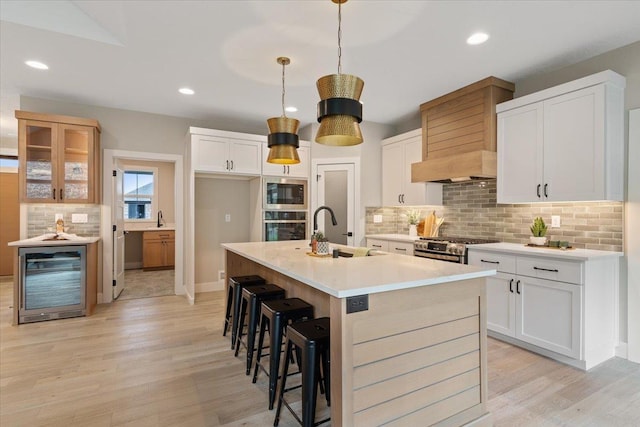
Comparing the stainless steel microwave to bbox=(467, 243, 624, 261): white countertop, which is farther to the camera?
the stainless steel microwave

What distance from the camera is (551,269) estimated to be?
9.18ft

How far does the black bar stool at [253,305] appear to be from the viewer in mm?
2555

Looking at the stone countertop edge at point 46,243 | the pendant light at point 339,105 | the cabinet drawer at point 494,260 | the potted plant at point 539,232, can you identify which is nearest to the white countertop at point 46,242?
the stone countertop edge at point 46,243

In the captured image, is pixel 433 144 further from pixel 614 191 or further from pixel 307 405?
pixel 307 405

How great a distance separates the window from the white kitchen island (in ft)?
20.4

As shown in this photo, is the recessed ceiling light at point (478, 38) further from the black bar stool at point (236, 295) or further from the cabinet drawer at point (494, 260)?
the black bar stool at point (236, 295)

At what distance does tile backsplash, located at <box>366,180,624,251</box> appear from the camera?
2.98m

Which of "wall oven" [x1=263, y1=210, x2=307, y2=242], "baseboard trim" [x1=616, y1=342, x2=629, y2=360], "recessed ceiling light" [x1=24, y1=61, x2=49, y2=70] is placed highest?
"recessed ceiling light" [x1=24, y1=61, x2=49, y2=70]

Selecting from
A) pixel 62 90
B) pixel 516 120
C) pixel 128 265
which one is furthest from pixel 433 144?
pixel 128 265

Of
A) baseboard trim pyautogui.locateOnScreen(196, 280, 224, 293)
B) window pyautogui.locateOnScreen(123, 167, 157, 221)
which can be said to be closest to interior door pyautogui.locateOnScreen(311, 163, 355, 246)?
baseboard trim pyautogui.locateOnScreen(196, 280, 224, 293)

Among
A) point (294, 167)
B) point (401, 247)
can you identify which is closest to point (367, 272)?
point (401, 247)

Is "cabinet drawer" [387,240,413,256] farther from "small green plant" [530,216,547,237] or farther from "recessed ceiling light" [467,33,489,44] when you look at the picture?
"recessed ceiling light" [467,33,489,44]

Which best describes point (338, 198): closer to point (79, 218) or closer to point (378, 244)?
point (378, 244)

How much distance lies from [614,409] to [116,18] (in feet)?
14.9
